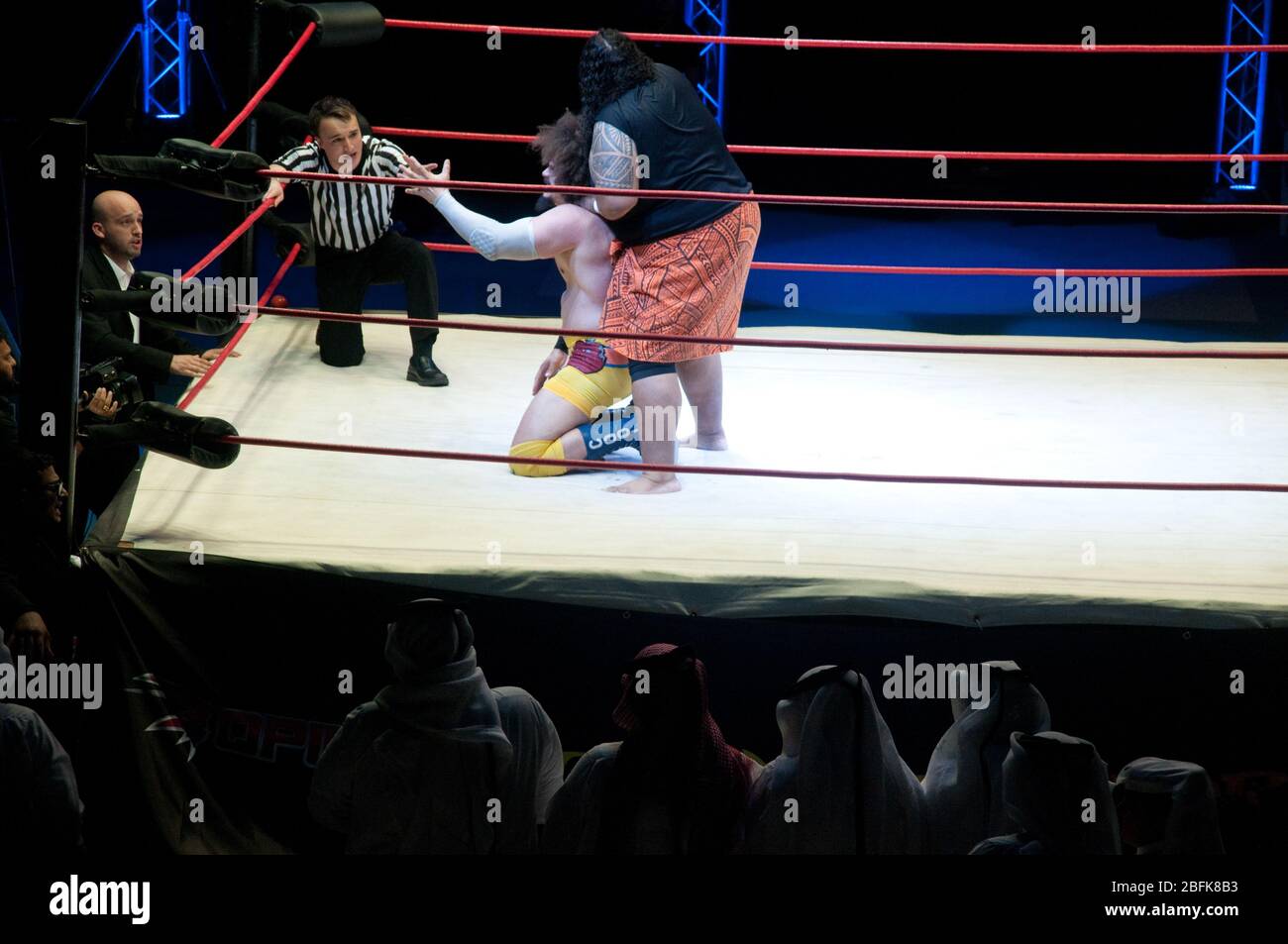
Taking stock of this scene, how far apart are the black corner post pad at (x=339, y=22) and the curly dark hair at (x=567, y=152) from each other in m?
0.61

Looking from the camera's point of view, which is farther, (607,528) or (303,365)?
(303,365)

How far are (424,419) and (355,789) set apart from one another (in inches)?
44.3

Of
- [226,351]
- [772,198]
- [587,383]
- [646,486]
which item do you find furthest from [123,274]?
[772,198]

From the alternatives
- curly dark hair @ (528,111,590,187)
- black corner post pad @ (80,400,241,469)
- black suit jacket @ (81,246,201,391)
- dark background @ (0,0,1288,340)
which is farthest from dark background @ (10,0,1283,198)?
black corner post pad @ (80,400,241,469)

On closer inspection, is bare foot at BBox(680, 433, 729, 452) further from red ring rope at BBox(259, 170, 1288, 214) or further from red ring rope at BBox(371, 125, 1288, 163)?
red ring rope at BBox(259, 170, 1288, 214)

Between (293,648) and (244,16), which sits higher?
(244,16)

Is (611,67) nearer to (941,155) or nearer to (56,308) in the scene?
(941,155)

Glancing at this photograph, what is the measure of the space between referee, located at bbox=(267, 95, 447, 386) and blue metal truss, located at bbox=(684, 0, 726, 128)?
92.3 inches

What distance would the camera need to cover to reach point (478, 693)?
2436 millimetres

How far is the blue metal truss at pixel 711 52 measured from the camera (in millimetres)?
5770

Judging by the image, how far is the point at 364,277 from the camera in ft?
12.3

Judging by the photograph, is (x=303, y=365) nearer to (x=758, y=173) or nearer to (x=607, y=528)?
(x=607, y=528)
